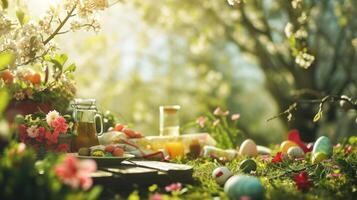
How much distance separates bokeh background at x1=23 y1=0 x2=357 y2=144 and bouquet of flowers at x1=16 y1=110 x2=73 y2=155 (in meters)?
5.81

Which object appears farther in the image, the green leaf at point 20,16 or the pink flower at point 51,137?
the pink flower at point 51,137

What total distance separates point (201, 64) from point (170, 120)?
975 centimetres

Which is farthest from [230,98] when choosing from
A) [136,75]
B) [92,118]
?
[92,118]

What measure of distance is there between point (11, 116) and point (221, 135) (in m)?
1.97

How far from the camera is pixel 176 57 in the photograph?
16.5 meters

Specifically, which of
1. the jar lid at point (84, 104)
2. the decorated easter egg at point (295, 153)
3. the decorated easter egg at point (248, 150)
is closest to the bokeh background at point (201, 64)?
the decorated easter egg at point (248, 150)

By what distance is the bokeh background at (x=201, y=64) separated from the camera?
966 cm

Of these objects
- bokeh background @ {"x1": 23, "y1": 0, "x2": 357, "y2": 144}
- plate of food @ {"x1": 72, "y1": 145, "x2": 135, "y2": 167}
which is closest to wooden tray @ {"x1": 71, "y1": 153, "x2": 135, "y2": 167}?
plate of food @ {"x1": 72, "y1": 145, "x2": 135, "y2": 167}

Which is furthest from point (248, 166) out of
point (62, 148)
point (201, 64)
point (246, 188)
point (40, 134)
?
point (201, 64)

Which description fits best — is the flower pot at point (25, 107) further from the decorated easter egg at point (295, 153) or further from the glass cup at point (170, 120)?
the decorated easter egg at point (295, 153)

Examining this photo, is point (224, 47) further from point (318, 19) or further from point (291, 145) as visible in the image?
point (291, 145)

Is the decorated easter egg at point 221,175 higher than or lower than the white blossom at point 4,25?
lower

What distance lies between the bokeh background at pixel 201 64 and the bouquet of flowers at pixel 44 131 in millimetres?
5813

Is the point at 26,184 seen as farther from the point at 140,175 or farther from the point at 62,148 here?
the point at 62,148
